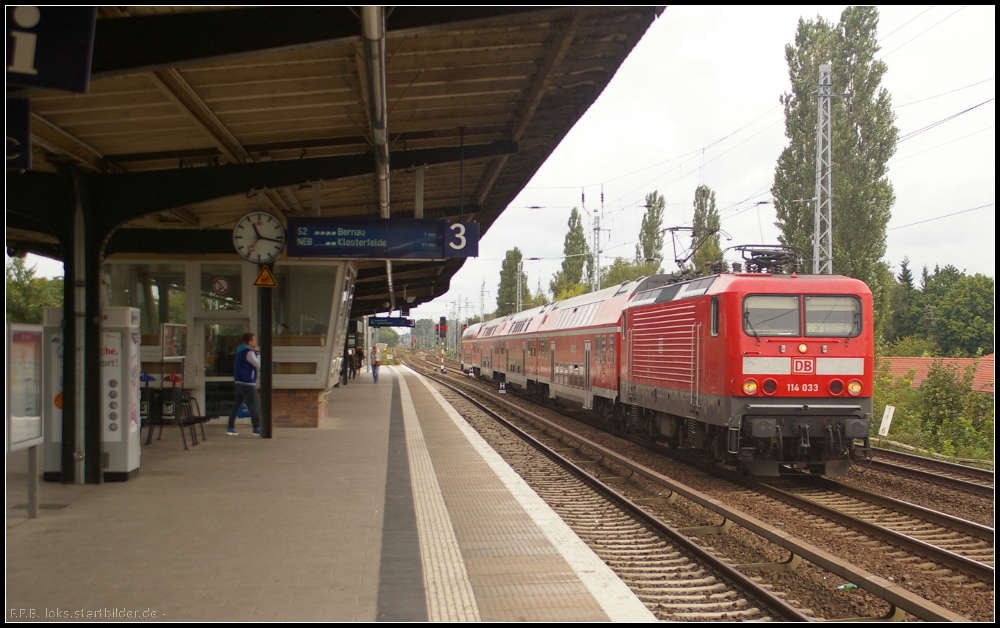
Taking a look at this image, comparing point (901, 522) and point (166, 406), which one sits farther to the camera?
point (166, 406)

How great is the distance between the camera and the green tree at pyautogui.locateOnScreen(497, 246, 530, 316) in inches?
2840

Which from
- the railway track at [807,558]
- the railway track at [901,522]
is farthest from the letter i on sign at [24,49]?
the railway track at [901,522]

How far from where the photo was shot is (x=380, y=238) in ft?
33.0

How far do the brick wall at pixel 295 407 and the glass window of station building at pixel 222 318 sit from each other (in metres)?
0.02

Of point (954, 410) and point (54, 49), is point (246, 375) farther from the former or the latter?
point (954, 410)

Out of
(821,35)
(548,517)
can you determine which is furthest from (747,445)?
(821,35)

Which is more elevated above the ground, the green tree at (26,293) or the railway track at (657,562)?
the green tree at (26,293)

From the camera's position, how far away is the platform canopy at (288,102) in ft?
17.0

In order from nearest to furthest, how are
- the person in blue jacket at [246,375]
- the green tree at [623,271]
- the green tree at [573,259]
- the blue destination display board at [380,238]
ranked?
1. the blue destination display board at [380,238]
2. the person in blue jacket at [246,375]
3. the green tree at [623,271]
4. the green tree at [573,259]

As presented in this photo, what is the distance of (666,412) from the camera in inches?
463

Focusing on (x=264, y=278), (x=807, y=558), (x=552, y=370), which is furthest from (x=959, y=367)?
(x=264, y=278)

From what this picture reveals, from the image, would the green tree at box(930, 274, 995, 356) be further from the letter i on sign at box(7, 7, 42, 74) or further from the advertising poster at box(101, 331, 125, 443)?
the letter i on sign at box(7, 7, 42, 74)

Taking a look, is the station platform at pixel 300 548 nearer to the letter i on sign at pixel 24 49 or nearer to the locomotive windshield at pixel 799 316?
the letter i on sign at pixel 24 49

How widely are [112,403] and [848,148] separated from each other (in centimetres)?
2506
